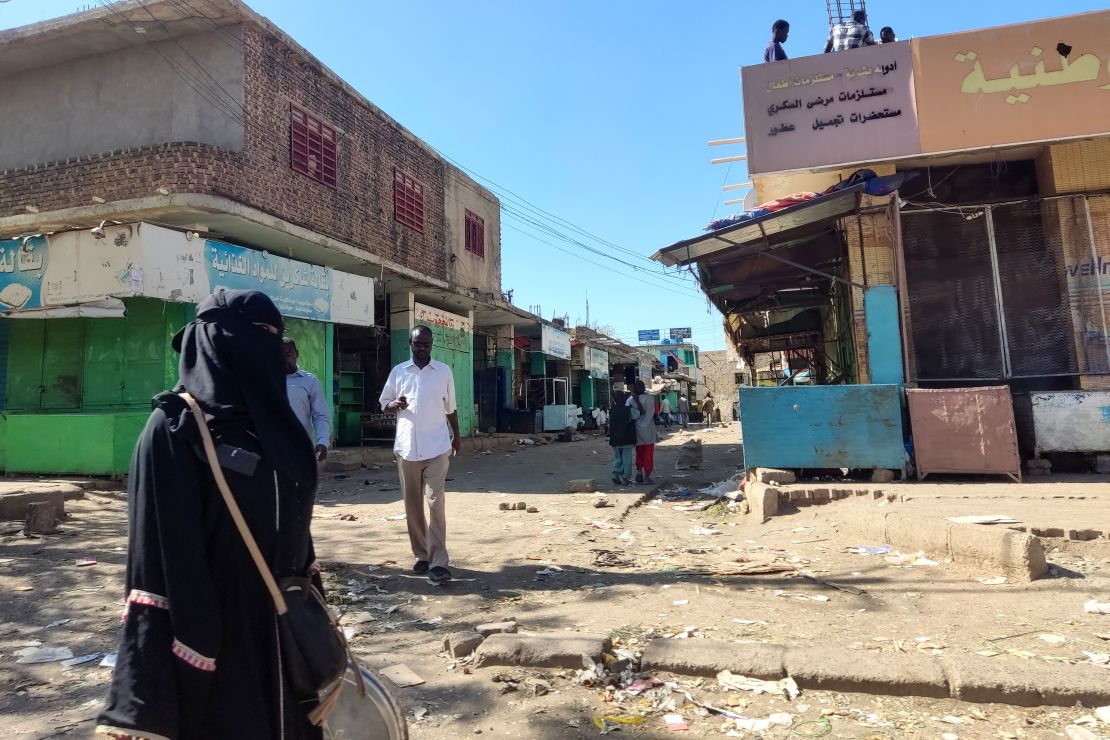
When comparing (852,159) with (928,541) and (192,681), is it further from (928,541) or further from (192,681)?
(192,681)

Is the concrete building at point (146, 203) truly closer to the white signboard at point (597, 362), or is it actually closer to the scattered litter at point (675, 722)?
the scattered litter at point (675, 722)

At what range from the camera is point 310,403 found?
4734 millimetres

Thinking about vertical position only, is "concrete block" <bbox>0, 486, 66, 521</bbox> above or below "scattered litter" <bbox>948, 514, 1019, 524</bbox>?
above

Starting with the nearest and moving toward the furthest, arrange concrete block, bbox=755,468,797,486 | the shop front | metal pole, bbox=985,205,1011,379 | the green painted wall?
concrete block, bbox=755,468,797,486
metal pole, bbox=985,205,1011,379
the shop front
the green painted wall

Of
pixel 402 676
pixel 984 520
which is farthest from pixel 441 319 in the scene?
pixel 402 676

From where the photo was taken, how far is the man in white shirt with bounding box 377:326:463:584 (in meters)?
4.43

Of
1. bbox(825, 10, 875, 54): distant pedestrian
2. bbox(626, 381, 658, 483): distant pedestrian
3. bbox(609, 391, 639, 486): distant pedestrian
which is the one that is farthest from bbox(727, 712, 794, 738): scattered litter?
bbox(825, 10, 875, 54): distant pedestrian

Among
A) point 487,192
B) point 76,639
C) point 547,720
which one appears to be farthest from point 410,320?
point 547,720

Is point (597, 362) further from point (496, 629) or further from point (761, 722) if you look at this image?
point (761, 722)

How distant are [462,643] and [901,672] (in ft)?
6.17

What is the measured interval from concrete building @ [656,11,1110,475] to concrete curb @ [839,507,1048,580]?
1.88m

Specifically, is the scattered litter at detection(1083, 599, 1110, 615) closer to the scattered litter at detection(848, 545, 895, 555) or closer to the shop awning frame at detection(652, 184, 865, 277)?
the scattered litter at detection(848, 545, 895, 555)

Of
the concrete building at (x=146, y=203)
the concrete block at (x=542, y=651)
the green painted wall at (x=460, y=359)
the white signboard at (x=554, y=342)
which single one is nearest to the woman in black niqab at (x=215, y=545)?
the concrete block at (x=542, y=651)

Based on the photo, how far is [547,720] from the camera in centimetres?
243
